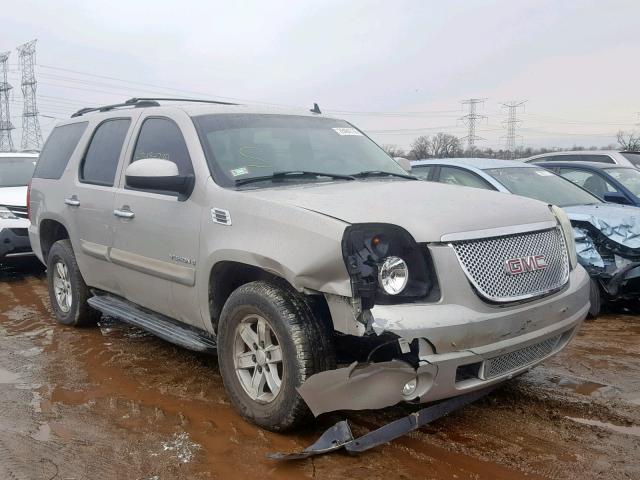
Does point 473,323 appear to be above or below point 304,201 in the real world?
below

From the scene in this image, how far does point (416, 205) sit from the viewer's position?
11.0 feet

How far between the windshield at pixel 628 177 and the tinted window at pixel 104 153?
263 inches

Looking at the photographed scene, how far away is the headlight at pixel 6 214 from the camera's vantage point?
26.7ft

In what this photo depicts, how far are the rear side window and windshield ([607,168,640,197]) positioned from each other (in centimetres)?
698

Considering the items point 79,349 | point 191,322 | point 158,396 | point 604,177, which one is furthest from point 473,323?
point 604,177

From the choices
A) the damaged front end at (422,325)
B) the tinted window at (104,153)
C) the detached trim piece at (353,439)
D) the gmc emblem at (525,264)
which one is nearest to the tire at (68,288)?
the tinted window at (104,153)

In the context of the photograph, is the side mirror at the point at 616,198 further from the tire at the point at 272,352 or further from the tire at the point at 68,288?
the tire at the point at 68,288

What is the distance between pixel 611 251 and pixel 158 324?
4345 mm

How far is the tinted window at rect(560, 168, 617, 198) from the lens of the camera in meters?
8.20

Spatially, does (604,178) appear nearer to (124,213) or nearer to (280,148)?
(280,148)

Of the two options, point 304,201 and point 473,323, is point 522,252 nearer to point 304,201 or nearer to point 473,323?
point 473,323

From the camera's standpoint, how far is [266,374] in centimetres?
344

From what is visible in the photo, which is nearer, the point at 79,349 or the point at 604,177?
the point at 79,349

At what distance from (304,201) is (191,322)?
1.33 metres
